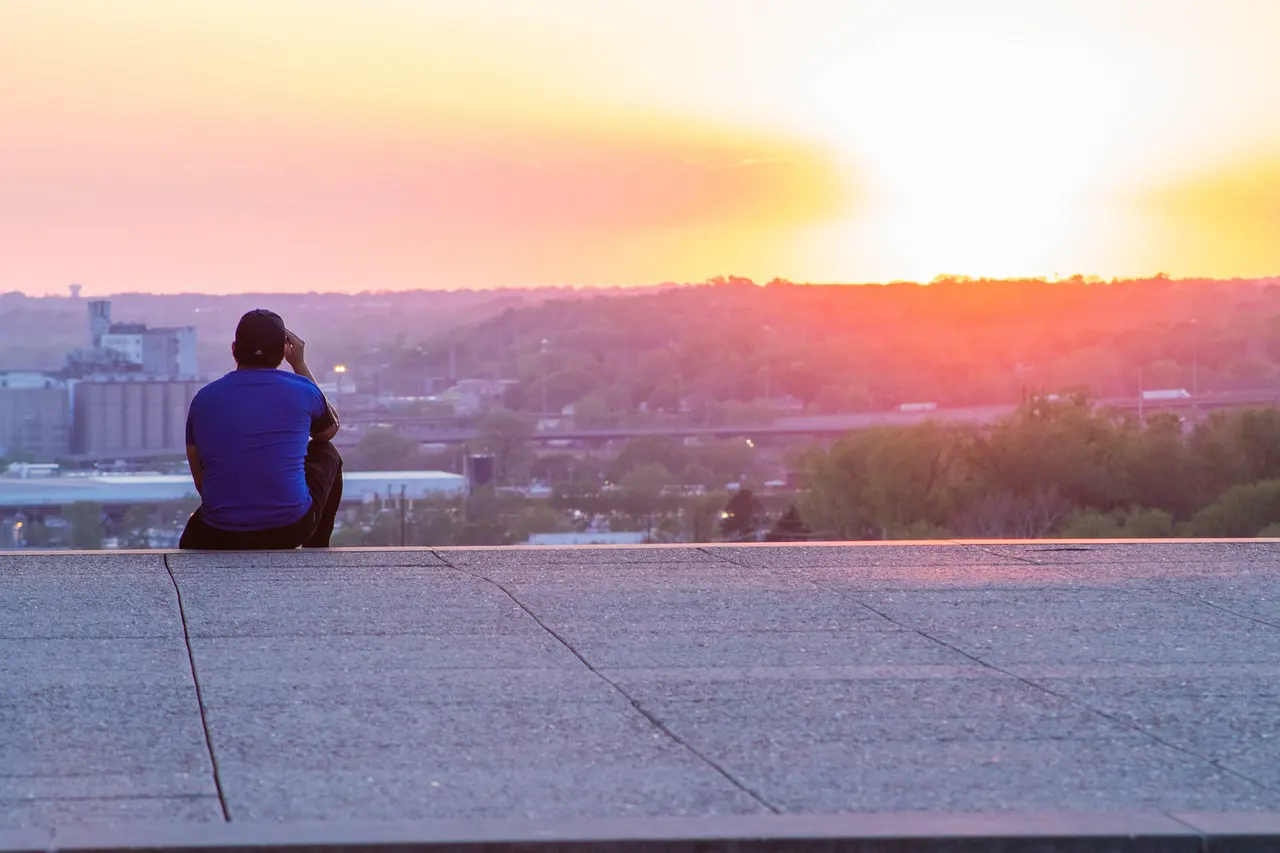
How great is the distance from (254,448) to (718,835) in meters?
4.70

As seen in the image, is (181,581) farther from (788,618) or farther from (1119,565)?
(1119,565)

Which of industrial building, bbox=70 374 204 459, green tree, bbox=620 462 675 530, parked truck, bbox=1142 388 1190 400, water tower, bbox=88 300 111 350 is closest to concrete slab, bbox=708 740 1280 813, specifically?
green tree, bbox=620 462 675 530

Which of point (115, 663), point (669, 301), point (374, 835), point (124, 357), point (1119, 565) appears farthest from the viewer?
point (669, 301)

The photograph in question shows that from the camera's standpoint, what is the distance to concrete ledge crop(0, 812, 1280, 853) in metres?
3.85

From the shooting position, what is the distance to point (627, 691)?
5469 mm

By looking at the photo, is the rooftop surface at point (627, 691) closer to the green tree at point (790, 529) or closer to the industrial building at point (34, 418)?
the green tree at point (790, 529)

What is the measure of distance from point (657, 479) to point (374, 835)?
125 feet

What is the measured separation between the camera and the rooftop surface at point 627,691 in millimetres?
4289

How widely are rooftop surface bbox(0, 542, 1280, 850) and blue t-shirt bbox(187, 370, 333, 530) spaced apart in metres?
0.24

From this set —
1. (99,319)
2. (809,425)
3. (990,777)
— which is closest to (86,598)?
(990,777)

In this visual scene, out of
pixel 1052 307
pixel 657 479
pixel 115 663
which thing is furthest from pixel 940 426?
pixel 115 663

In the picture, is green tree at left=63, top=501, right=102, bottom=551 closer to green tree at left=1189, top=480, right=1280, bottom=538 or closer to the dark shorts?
the dark shorts

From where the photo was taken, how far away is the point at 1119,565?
8.20m

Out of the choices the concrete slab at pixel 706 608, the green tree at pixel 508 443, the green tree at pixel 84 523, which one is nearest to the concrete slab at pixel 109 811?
the concrete slab at pixel 706 608
